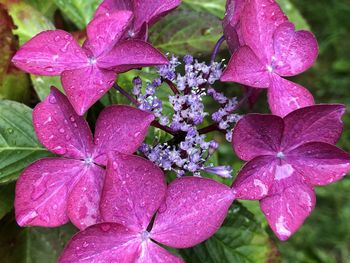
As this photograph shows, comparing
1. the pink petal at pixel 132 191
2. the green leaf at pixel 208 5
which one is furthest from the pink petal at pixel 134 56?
the green leaf at pixel 208 5

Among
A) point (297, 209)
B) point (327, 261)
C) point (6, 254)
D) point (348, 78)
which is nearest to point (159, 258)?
point (297, 209)

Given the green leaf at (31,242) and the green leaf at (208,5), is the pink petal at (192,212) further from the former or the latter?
the green leaf at (208,5)

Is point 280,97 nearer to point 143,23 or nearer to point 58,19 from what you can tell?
point 143,23

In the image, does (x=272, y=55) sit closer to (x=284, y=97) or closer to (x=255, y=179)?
(x=284, y=97)

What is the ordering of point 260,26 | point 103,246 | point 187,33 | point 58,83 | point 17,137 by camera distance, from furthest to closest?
point 187,33, point 58,83, point 17,137, point 260,26, point 103,246

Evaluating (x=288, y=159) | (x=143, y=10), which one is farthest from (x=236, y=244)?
(x=143, y=10)

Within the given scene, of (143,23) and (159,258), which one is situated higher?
(143,23)
